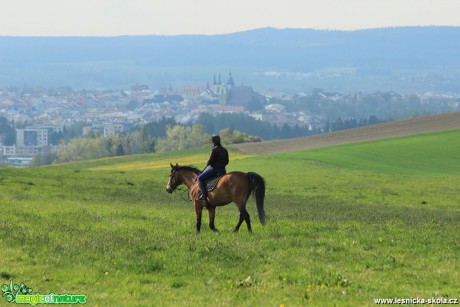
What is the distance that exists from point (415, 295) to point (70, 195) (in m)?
26.6

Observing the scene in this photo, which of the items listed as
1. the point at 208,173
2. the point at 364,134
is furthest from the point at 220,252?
the point at 364,134

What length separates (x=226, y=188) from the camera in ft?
79.2

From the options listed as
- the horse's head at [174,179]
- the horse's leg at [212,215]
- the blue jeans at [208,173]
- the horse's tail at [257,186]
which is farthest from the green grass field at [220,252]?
the blue jeans at [208,173]

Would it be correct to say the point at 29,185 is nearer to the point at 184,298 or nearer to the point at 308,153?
the point at 184,298

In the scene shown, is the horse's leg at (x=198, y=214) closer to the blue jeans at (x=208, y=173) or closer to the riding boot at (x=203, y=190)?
the riding boot at (x=203, y=190)

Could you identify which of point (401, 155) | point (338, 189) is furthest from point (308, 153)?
point (338, 189)

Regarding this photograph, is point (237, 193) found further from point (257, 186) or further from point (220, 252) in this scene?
point (220, 252)

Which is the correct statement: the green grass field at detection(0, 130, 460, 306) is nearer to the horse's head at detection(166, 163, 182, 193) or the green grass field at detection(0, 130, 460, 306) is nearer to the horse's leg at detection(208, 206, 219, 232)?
the horse's leg at detection(208, 206, 219, 232)

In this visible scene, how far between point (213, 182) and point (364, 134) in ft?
304

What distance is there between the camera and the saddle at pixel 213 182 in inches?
963

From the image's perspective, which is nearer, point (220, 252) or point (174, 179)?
point (220, 252)

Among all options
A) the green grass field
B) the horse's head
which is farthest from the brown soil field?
the horse's head

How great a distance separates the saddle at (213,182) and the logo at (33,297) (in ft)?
30.4

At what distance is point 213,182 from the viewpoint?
2455 centimetres
